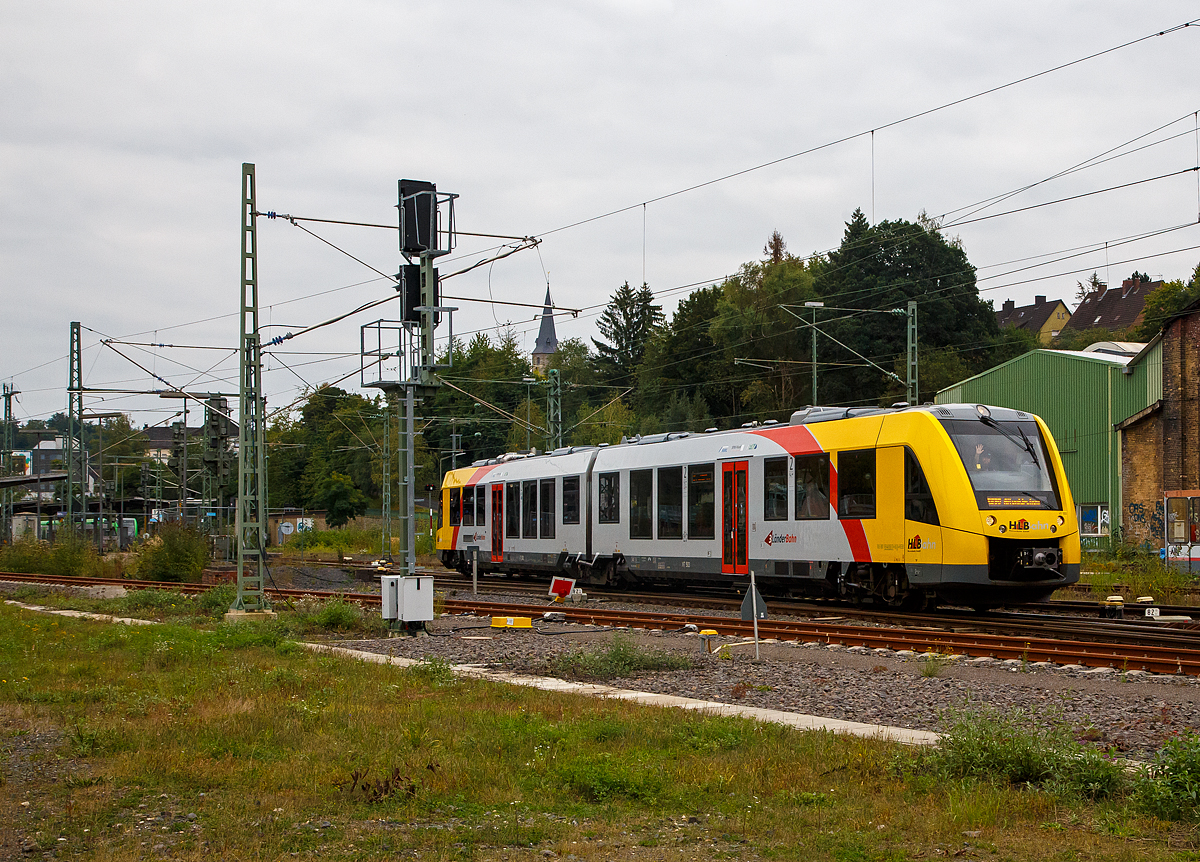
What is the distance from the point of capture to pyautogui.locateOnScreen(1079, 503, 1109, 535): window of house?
44.3 meters

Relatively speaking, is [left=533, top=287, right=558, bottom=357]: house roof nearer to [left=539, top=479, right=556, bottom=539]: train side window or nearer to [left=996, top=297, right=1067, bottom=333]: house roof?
[left=996, top=297, right=1067, bottom=333]: house roof

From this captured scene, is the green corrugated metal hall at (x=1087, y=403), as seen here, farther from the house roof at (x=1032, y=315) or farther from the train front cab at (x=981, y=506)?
the house roof at (x=1032, y=315)

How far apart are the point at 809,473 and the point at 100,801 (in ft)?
49.1

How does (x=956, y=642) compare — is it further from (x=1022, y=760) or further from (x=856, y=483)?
(x=1022, y=760)

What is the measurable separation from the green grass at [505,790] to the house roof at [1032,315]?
121 metres

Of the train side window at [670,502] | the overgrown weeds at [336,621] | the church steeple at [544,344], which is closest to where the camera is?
the overgrown weeds at [336,621]

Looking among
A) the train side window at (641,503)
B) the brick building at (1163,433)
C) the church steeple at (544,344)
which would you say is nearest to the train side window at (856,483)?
the train side window at (641,503)

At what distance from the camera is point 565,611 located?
822 inches

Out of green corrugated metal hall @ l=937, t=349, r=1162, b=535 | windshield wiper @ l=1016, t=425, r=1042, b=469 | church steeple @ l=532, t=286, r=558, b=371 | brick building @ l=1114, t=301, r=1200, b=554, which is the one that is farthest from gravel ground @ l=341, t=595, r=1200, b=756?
church steeple @ l=532, t=286, r=558, b=371

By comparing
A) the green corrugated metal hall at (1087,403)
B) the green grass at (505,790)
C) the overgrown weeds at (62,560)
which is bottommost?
the overgrown weeds at (62,560)

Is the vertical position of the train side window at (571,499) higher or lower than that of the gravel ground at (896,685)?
higher

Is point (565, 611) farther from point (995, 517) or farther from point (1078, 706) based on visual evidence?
point (1078, 706)

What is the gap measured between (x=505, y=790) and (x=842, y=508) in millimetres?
13102

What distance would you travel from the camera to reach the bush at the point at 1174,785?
21.0ft
